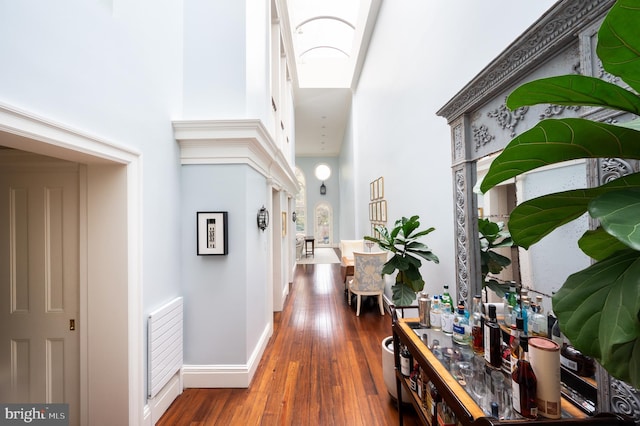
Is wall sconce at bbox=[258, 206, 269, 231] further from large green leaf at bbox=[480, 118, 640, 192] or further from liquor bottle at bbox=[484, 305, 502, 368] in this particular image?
large green leaf at bbox=[480, 118, 640, 192]

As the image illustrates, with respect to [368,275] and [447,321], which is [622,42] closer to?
[447,321]

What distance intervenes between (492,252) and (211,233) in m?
2.13

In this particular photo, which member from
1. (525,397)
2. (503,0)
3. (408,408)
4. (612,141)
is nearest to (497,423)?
(525,397)

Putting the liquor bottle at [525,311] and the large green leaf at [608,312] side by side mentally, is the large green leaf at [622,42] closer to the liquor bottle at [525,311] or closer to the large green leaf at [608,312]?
the large green leaf at [608,312]

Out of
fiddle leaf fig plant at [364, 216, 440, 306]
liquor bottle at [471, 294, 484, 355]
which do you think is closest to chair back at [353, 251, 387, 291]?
fiddle leaf fig plant at [364, 216, 440, 306]

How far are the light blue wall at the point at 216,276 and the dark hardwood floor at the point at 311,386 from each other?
324mm

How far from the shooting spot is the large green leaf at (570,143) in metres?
0.45

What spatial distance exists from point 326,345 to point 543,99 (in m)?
3.15

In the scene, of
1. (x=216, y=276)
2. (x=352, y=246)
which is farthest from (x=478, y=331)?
(x=352, y=246)

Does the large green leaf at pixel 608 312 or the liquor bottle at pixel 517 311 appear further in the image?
the liquor bottle at pixel 517 311

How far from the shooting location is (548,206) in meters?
0.56

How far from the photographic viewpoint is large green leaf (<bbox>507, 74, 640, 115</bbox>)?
1.53 ft

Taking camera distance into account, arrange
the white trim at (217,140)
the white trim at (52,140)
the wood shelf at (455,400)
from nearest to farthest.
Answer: the wood shelf at (455,400) → the white trim at (52,140) → the white trim at (217,140)

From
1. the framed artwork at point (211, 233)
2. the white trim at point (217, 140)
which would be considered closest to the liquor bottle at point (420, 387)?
the framed artwork at point (211, 233)
